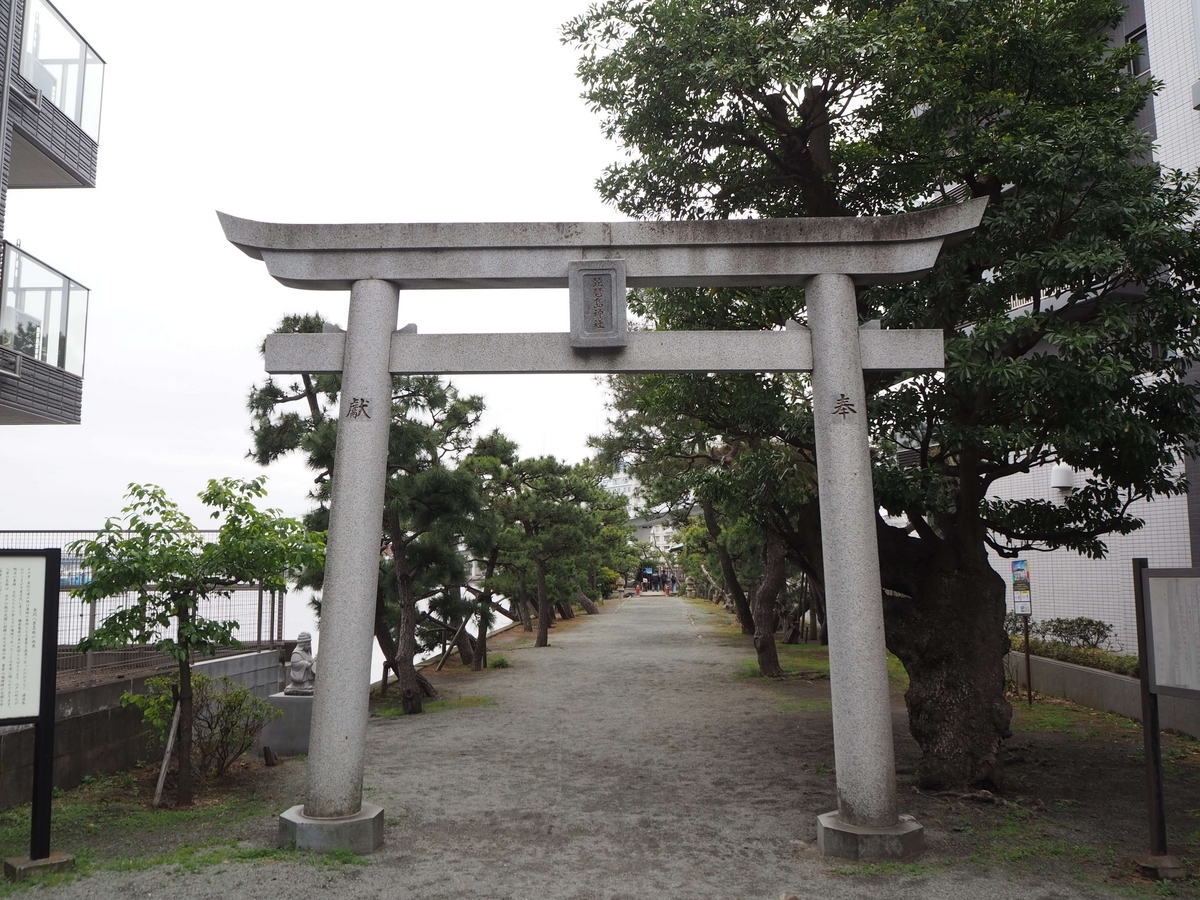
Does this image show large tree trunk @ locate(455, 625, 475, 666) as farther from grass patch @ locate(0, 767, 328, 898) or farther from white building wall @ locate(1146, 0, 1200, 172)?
white building wall @ locate(1146, 0, 1200, 172)

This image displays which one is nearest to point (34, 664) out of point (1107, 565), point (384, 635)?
point (384, 635)

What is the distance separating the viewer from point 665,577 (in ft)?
244

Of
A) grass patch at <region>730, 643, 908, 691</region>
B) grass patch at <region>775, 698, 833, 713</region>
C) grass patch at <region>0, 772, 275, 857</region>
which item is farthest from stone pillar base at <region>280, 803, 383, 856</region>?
grass patch at <region>730, 643, 908, 691</region>

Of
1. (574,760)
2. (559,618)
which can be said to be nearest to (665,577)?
(559,618)

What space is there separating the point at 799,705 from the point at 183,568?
966 centimetres

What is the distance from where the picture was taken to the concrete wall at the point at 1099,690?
10.7m

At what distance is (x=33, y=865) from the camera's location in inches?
227

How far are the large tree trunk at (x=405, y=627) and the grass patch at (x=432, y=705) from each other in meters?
0.19

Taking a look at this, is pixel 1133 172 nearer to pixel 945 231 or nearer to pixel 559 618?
pixel 945 231

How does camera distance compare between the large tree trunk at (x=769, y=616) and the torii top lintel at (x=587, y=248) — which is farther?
the large tree trunk at (x=769, y=616)

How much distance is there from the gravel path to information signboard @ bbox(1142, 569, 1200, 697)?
1.51 m

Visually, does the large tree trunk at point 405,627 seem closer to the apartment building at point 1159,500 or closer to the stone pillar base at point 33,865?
the stone pillar base at point 33,865

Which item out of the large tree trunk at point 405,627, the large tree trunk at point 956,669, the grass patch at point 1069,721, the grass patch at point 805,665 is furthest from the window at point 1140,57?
the large tree trunk at point 405,627

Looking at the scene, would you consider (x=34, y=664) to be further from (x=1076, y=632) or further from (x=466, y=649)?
(x=1076, y=632)
